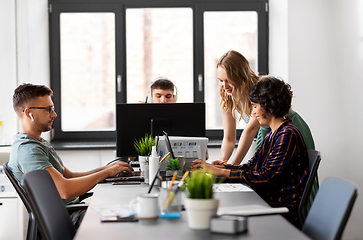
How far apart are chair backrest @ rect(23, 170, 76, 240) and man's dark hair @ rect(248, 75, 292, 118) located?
1.08m

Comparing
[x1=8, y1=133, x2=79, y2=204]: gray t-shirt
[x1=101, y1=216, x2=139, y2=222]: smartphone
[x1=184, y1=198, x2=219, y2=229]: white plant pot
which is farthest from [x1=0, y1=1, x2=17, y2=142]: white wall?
[x1=184, y1=198, x2=219, y2=229]: white plant pot

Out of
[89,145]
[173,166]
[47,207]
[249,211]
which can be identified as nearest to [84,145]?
[89,145]

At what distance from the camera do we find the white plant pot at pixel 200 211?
1.14m

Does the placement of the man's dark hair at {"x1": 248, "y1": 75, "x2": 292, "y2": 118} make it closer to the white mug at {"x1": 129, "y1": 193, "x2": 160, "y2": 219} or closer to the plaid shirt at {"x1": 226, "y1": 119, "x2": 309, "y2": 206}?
the plaid shirt at {"x1": 226, "y1": 119, "x2": 309, "y2": 206}

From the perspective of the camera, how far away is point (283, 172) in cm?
188

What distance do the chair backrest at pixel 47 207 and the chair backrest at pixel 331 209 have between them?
0.92 m

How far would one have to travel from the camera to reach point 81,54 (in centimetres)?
413

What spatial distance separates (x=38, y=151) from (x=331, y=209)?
4.55 feet

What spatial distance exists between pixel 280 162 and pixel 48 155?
3.99ft

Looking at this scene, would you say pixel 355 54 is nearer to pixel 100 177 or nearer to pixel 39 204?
pixel 100 177

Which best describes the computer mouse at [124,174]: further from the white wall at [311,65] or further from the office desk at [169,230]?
the white wall at [311,65]

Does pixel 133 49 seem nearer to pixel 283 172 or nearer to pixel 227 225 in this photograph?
pixel 283 172

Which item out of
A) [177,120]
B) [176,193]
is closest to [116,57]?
[177,120]

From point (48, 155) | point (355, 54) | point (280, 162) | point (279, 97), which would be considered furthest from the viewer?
point (355, 54)
